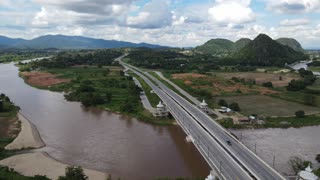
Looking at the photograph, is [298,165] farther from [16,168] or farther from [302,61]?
[302,61]

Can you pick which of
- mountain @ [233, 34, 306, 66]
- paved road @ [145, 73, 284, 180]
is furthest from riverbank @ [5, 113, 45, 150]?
mountain @ [233, 34, 306, 66]

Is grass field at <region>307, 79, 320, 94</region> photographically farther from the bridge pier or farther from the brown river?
the bridge pier

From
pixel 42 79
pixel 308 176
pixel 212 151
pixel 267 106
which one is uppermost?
pixel 308 176

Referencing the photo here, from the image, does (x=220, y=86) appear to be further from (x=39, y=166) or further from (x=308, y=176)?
(x=308, y=176)

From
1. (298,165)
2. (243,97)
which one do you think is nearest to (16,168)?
(298,165)

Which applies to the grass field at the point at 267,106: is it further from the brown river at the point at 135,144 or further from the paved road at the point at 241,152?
the paved road at the point at 241,152

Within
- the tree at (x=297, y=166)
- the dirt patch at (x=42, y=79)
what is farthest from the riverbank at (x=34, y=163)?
the dirt patch at (x=42, y=79)

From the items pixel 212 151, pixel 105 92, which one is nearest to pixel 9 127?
pixel 105 92
